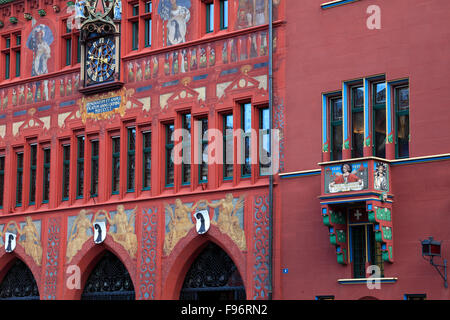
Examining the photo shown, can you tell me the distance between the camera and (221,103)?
28984mm

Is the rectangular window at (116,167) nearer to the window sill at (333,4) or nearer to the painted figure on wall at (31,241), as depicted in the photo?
the painted figure on wall at (31,241)

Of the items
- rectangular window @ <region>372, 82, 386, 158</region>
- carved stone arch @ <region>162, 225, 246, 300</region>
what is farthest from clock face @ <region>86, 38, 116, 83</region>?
rectangular window @ <region>372, 82, 386, 158</region>

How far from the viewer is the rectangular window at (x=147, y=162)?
30.9m

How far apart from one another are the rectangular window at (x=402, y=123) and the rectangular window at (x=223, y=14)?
6.72 m

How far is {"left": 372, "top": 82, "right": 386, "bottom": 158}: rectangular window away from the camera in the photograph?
25391mm

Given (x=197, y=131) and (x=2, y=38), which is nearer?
(x=197, y=131)

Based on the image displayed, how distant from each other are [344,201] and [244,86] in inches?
217

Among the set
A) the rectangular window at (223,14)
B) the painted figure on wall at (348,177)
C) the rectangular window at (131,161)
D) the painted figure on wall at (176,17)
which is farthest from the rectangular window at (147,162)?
the painted figure on wall at (348,177)

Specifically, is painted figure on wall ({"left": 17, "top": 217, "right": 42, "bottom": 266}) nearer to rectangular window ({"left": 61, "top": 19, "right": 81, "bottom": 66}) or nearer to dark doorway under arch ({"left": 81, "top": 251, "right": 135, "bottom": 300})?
dark doorway under arch ({"left": 81, "top": 251, "right": 135, "bottom": 300})

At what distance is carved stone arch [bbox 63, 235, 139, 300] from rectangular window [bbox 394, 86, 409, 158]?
9890 millimetres

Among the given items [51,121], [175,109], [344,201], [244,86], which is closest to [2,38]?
[51,121]
